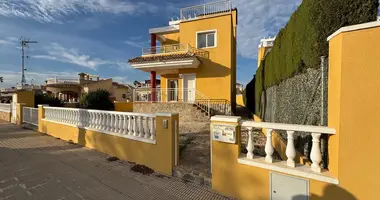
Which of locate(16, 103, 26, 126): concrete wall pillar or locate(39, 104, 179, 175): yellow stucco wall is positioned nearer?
locate(39, 104, 179, 175): yellow stucco wall

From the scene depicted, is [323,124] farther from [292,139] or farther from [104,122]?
[104,122]

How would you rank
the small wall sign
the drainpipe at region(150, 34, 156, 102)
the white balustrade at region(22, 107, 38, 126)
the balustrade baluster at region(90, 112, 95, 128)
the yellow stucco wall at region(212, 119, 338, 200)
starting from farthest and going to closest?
the drainpipe at region(150, 34, 156, 102), the white balustrade at region(22, 107, 38, 126), the balustrade baluster at region(90, 112, 95, 128), the small wall sign, the yellow stucco wall at region(212, 119, 338, 200)

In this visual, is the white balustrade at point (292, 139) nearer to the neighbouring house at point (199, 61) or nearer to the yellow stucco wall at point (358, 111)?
the yellow stucco wall at point (358, 111)

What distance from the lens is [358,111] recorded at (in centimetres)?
219

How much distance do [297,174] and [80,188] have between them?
157 inches

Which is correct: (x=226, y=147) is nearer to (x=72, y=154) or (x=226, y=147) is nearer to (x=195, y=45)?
(x=72, y=154)

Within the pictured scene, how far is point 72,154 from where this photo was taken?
5.93 meters

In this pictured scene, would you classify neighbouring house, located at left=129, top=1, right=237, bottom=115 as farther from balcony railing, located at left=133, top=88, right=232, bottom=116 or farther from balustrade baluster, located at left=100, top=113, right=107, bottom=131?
balustrade baluster, located at left=100, top=113, right=107, bottom=131

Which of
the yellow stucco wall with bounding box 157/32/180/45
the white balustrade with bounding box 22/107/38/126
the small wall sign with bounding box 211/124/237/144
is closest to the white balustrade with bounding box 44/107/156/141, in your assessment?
the small wall sign with bounding box 211/124/237/144

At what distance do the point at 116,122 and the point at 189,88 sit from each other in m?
9.93

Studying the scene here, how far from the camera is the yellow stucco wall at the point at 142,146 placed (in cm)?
415

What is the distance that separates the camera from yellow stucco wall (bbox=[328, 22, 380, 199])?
2107 mm

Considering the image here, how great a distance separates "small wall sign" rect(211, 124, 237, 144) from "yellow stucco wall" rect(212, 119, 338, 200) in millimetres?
79

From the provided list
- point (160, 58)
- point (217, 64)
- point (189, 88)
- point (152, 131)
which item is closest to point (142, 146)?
point (152, 131)
